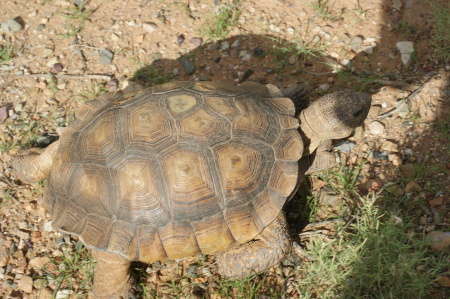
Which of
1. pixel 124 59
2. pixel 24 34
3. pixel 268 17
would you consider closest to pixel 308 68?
pixel 268 17

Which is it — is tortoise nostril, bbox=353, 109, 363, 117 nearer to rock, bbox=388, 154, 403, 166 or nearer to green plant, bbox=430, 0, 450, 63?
rock, bbox=388, 154, 403, 166

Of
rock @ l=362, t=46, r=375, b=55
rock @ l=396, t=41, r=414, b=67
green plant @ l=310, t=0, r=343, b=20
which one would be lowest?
rock @ l=362, t=46, r=375, b=55

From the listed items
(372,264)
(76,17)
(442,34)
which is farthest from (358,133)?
(76,17)

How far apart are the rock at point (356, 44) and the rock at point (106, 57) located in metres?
3.13

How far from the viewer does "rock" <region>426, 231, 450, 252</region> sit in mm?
3471

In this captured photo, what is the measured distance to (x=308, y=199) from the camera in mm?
4105

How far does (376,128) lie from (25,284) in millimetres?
3995

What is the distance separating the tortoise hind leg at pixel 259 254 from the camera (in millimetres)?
3672

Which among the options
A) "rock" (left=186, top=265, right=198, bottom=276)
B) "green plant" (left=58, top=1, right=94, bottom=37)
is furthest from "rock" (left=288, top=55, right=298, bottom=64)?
"green plant" (left=58, top=1, right=94, bottom=37)

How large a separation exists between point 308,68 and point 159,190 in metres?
2.67

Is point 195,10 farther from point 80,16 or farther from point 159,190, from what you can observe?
point 159,190

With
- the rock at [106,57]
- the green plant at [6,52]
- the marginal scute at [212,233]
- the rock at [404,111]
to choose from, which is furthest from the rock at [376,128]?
the green plant at [6,52]

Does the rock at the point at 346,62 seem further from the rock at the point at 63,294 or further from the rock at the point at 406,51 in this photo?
the rock at the point at 63,294

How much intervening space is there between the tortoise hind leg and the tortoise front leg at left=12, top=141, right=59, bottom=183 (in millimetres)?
2133
